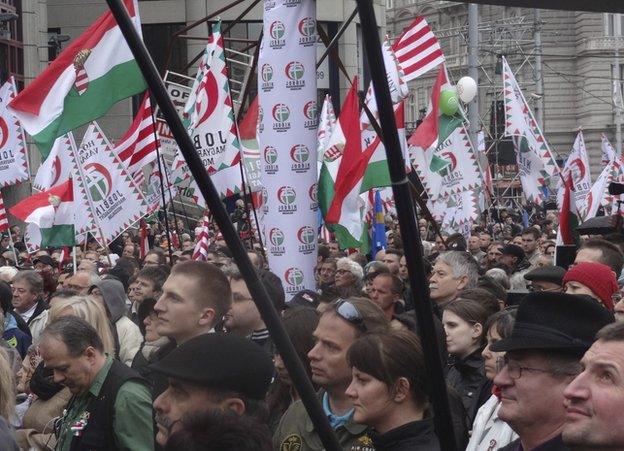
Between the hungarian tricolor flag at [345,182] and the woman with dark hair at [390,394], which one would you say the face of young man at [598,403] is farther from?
the hungarian tricolor flag at [345,182]

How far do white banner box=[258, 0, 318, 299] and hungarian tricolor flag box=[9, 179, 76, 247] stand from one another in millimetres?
4599

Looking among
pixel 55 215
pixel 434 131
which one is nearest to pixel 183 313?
pixel 55 215

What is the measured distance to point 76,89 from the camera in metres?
10.0

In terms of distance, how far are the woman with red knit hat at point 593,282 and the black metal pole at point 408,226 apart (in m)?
4.05

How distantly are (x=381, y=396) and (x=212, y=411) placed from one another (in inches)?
66.3

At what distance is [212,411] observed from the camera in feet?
9.89

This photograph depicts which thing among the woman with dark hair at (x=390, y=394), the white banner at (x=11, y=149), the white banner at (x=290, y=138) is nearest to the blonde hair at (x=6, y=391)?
the woman with dark hair at (x=390, y=394)

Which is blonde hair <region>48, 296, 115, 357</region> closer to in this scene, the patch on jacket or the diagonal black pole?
the patch on jacket

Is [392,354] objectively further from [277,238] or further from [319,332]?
[277,238]

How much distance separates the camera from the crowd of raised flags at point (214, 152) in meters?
10.2

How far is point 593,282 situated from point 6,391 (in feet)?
10.5

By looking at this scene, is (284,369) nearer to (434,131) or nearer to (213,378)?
(213,378)

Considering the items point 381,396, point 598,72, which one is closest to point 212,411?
point 381,396

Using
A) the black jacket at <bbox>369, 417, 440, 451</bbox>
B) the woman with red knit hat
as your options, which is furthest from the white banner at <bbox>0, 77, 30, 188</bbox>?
the black jacket at <bbox>369, 417, 440, 451</bbox>
